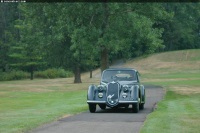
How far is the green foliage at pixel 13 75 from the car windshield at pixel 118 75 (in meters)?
58.3

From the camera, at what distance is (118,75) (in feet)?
73.6

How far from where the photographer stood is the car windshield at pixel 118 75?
22.1 metres

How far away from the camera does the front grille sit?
1992 cm

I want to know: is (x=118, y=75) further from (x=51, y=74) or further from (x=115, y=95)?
(x=51, y=74)

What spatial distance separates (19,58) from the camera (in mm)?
81125

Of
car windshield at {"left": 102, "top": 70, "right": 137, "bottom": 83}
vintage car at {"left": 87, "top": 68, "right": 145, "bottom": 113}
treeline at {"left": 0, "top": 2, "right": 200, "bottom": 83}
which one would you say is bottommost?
vintage car at {"left": 87, "top": 68, "right": 145, "bottom": 113}

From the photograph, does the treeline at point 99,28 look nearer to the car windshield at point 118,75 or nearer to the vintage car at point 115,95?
the car windshield at point 118,75

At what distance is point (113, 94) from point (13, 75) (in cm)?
6266

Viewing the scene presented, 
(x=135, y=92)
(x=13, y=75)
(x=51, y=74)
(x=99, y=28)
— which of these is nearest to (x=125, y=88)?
(x=135, y=92)

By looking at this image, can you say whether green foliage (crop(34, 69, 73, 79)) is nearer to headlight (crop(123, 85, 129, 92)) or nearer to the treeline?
the treeline

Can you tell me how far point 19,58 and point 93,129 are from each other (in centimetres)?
6880

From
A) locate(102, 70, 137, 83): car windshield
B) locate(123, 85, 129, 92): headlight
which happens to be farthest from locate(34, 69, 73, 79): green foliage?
locate(123, 85, 129, 92): headlight

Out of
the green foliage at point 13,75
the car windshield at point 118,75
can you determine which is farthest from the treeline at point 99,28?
the green foliage at point 13,75

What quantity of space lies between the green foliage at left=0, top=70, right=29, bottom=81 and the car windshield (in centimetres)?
5833
